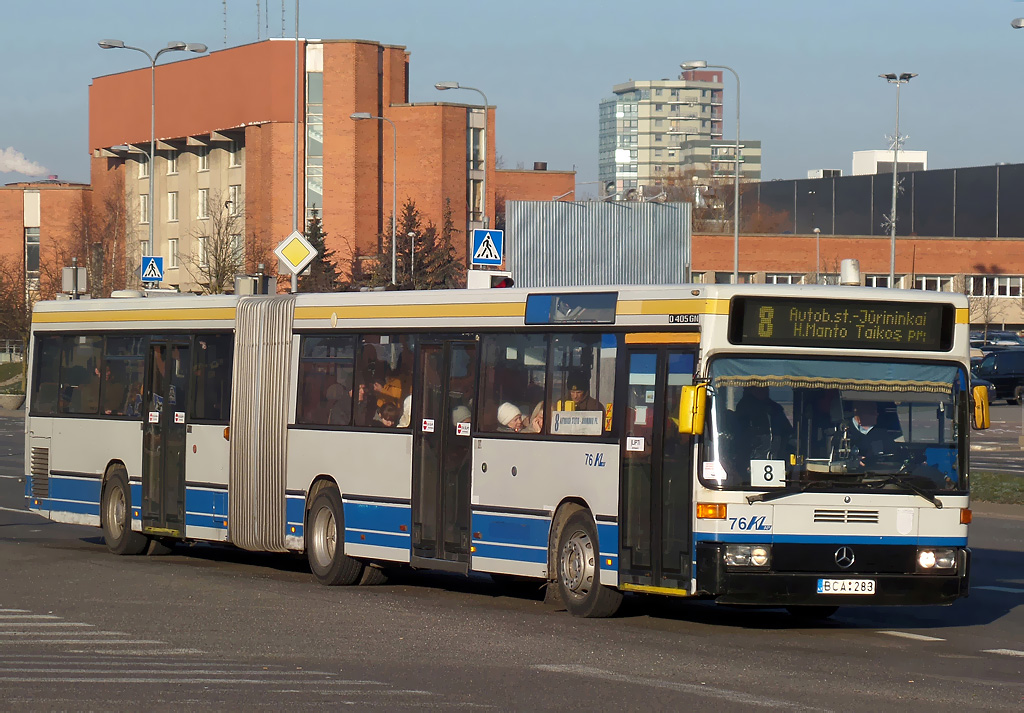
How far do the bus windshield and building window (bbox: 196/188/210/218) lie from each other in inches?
Result: 3545

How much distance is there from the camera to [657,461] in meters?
12.1

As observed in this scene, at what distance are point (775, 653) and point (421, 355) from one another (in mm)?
5008

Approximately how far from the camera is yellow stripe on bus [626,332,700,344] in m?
12.0

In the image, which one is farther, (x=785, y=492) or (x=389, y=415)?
(x=389, y=415)

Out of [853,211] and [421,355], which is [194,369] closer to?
[421,355]

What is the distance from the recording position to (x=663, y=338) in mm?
12234

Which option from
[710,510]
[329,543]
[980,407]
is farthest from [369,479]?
[980,407]

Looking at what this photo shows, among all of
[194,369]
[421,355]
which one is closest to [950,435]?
[421,355]

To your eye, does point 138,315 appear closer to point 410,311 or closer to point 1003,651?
point 410,311

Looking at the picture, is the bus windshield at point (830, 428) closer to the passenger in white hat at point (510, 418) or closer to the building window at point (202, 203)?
the passenger in white hat at point (510, 418)

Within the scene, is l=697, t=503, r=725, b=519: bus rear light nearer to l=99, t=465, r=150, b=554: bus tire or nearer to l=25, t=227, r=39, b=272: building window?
l=99, t=465, r=150, b=554: bus tire

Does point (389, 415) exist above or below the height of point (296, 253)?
below

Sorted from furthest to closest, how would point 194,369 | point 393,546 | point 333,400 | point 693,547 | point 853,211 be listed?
point 853,211
point 194,369
point 333,400
point 393,546
point 693,547

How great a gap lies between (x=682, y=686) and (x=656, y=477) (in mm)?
2907
